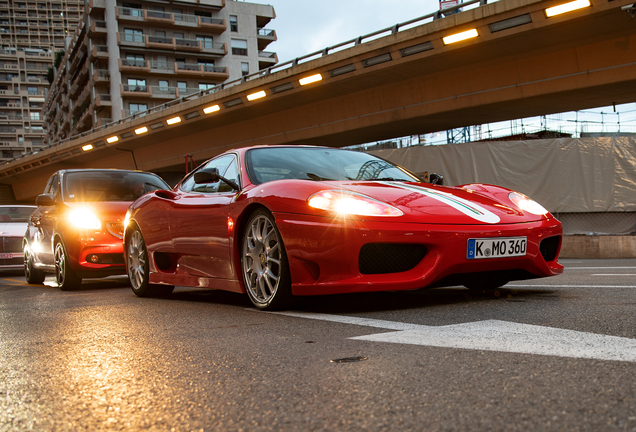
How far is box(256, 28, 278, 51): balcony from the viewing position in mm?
75812

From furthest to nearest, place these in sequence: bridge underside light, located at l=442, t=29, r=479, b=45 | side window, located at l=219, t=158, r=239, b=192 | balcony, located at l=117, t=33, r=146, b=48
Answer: balcony, located at l=117, t=33, r=146, b=48, bridge underside light, located at l=442, t=29, r=479, b=45, side window, located at l=219, t=158, r=239, b=192

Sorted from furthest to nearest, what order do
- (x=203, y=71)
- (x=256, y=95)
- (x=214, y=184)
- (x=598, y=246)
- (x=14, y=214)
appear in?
(x=203, y=71) → (x=256, y=95) → (x=598, y=246) → (x=14, y=214) → (x=214, y=184)

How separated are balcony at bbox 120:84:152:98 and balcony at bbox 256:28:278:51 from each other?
15697 millimetres

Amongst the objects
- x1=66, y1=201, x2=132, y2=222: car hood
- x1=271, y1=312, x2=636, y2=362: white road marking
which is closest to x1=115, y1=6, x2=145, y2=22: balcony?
x1=66, y1=201, x2=132, y2=222: car hood

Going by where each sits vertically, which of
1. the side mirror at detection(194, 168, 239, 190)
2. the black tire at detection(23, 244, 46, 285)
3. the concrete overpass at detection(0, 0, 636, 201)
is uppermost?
the concrete overpass at detection(0, 0, 636, 201)

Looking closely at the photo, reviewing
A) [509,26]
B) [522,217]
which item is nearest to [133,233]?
[522,217]

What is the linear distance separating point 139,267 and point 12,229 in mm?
7016

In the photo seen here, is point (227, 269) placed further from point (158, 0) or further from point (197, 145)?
point (158, 0)

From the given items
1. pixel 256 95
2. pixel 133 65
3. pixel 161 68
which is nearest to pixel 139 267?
pixel 256 95

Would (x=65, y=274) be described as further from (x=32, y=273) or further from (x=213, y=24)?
(x=213, y=24)

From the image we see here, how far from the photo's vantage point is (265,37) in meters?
75.8

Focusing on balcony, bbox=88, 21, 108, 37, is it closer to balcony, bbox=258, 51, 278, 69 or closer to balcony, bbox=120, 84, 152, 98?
balcony, bbox=120, 84, 152, 98

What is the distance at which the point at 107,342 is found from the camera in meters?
3.40

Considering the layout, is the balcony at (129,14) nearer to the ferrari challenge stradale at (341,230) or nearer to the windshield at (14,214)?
the windshield at (14,214)
